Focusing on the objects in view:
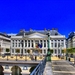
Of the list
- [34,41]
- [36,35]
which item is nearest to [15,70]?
[34,41]

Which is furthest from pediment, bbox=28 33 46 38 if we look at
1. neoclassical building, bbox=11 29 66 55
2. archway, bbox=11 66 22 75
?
archway, bbox=11 66 22 75

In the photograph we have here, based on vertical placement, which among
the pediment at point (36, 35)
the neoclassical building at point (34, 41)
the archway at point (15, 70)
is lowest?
the archway at point (15, 70)

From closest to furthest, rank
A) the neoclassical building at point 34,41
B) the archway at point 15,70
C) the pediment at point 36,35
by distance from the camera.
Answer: the archway at point 15,70, the neoclassical building at point 34,41, the pediment at point 36,35

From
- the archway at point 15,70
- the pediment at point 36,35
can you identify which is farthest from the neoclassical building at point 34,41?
the archway at point 15,70

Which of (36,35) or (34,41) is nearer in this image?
(34,41)

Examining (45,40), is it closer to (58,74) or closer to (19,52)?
(19,52)

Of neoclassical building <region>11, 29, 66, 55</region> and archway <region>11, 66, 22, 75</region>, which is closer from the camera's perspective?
archway <region>11, 66, 22, 75</region>

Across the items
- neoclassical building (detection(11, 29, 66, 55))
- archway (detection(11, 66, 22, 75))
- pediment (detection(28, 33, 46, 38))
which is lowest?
archway (detection(11, 66, 22, 75))

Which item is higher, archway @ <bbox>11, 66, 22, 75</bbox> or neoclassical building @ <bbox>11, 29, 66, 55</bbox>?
neoclassical building @ <bbox>11, 29, 66, 55</bbox>

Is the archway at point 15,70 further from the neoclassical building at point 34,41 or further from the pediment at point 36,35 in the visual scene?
the pediment at point 36,35

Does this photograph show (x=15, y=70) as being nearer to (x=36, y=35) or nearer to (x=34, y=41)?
(x=34, y=41)

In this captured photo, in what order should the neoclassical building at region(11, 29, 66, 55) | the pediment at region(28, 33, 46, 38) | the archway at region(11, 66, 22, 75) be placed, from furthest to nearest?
1. the pediment at region(28, 33, 46, 38)
2. the neoclassical building at region(11, 29, 66, 55)
3. the archway at region(11, 66, 22, 75)

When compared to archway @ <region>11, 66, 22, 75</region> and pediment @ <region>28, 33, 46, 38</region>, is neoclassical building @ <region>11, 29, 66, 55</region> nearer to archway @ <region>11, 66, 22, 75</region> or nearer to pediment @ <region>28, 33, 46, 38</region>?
pediment @ <region>28, 33, 46, 38</region>

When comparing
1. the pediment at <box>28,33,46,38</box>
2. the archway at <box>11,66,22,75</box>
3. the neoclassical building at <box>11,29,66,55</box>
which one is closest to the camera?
the archway at <box>11,66,22,75</box>
